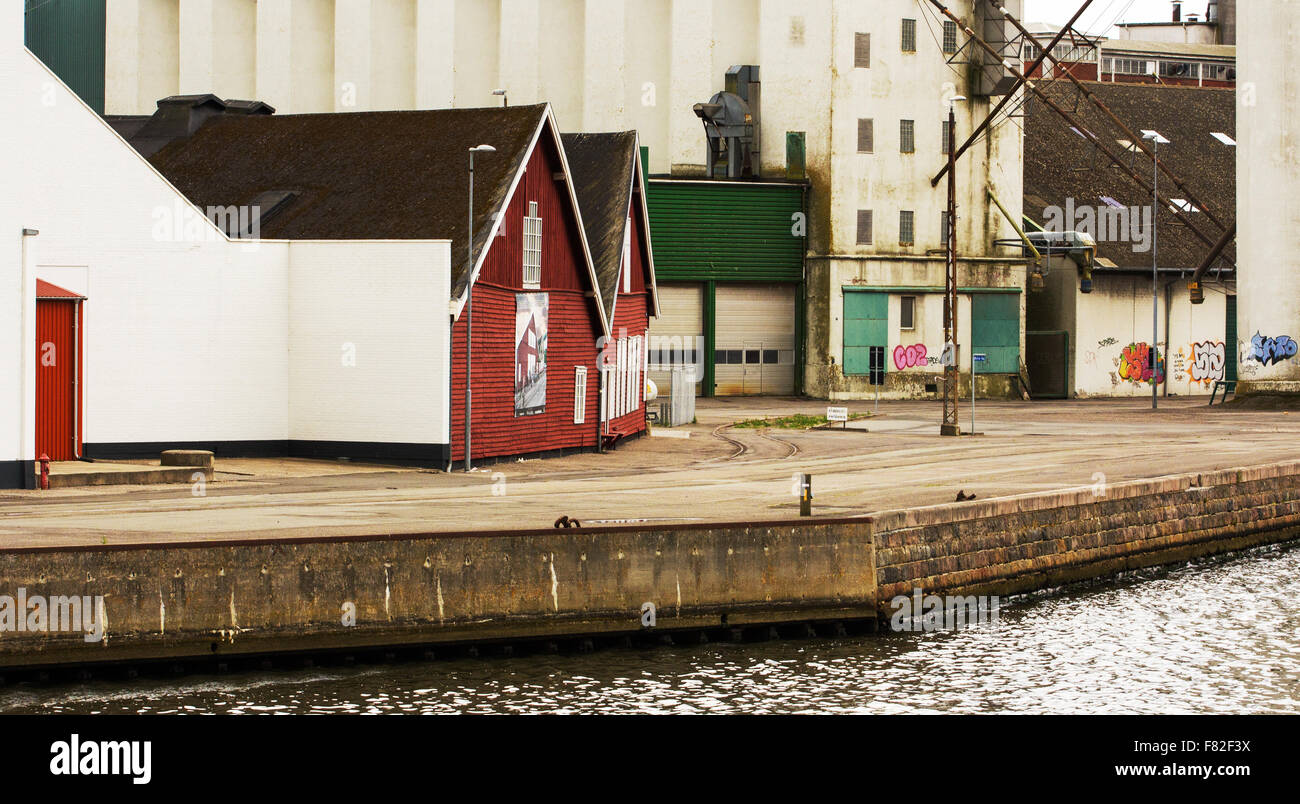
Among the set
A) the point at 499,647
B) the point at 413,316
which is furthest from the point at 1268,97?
the point at 499,647

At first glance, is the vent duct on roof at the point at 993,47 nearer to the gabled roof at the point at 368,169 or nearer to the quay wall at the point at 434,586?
the gabled roof at the point at 368,169

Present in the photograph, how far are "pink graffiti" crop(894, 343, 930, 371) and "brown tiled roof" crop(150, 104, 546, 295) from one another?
103 ft

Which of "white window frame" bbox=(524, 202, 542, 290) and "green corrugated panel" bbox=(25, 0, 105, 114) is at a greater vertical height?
"green corrugated panel" bbox=(25, 0, 105, 114)

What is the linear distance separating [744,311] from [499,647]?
46926mm

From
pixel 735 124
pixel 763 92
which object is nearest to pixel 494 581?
pixel 735 124

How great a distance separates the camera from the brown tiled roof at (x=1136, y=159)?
7338cm

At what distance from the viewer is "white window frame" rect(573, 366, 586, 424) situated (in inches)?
1638

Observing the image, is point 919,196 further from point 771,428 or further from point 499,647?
point 499,647

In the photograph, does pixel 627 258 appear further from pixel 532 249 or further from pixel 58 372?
pixel 58 372

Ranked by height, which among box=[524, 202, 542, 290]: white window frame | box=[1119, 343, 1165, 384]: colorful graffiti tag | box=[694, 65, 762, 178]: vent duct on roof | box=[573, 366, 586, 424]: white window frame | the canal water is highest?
box=[694, 65, 762, 178]: vent duct on roof

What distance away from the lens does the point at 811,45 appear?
2623 inches

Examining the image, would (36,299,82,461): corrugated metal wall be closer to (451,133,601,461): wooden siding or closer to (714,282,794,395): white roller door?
(451,133,601,461): wooden siding

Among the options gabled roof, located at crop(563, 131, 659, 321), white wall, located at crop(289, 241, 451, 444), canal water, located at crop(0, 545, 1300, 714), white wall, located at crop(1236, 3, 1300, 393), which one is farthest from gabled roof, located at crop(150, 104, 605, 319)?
white wall, located at crop(1236, 3, 1300, 393)

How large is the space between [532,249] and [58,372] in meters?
10.9
